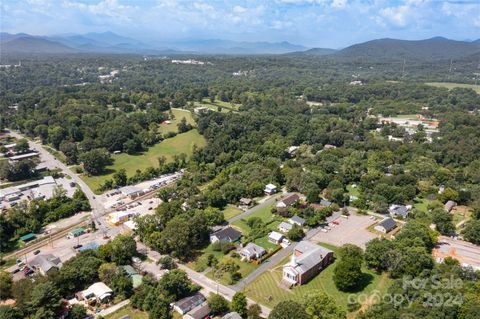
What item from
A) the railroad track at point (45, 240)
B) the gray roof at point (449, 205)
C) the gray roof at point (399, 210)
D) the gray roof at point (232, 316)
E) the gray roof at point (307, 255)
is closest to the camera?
the gray roof at point (232, 316)

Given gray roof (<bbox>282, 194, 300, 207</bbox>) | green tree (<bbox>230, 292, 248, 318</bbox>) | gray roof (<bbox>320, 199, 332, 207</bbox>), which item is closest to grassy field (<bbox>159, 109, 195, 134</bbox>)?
gray roof (<bbox>282, 194, 300, 207</bbox>)

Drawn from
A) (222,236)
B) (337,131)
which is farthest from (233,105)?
(222,236)

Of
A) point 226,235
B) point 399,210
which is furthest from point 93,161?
point 399,210

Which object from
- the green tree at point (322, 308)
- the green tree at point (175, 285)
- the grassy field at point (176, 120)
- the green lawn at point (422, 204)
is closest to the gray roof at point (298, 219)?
the green tree at point (322, 308)

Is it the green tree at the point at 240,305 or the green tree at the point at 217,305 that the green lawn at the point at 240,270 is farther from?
the green tree at the point at 240,305

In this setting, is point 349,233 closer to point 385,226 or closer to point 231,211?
point 385,226

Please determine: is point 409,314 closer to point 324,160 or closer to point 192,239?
point 192,239
